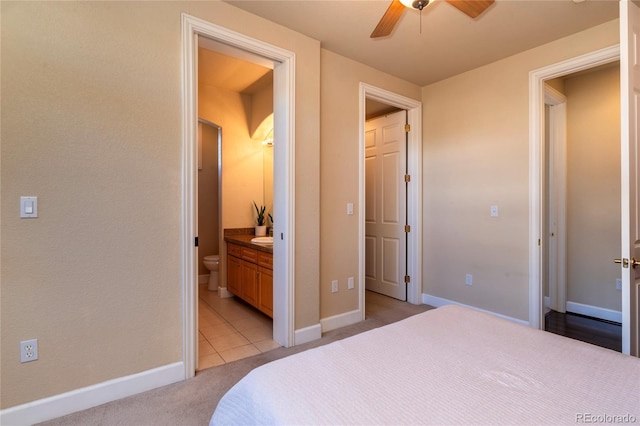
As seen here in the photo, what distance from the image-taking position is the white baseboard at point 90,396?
1.62m

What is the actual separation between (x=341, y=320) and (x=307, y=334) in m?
0.45

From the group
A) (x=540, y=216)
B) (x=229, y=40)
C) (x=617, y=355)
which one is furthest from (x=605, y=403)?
(x=229, y=40)

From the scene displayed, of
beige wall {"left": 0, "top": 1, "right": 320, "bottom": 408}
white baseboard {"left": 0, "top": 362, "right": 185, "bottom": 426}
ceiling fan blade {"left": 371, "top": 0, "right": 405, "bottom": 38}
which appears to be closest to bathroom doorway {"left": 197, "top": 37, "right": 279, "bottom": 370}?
white baseboard {"left": 0, "top": 362, "right": 185, "bottom": 426}

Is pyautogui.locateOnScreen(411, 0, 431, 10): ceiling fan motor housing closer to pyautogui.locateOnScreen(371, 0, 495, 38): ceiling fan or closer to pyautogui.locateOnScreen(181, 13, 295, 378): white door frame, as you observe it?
pyautogui.locateOnScreen(371, 0, 495, 38): ceiling fan

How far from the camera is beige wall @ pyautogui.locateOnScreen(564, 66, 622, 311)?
3227 millimetres

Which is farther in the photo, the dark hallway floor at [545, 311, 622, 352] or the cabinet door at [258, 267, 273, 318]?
the cabinet door at [258, 267, 273, 318]

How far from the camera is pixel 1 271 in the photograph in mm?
1578

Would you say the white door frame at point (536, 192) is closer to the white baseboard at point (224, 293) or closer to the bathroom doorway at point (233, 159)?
the bathroom doorway at point (233, 159)

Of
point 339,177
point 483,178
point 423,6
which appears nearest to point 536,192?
point 483,178

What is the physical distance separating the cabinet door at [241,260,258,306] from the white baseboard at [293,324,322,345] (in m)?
0.83

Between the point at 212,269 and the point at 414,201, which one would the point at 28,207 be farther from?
the point at 414,201

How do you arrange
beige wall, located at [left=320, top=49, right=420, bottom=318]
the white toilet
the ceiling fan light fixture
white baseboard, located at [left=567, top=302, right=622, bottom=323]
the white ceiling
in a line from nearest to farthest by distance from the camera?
the ceiling fan light fixture → the white ceiling → beige wall, located at [left=320, top=49, right=420, bottom=318] → white baseboard, located at [left=567, top=302, right=622, bottom=323] → the white toilet

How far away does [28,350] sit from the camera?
1.64 meters

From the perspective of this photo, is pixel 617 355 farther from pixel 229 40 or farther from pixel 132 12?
pixel 132 12
